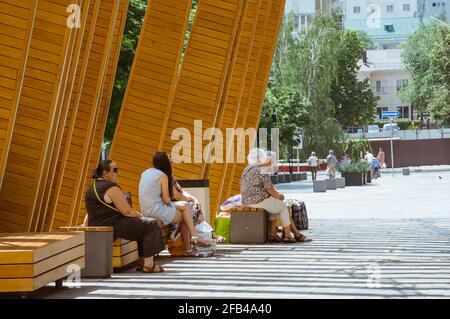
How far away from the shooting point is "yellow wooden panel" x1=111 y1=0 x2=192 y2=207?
13992 mm

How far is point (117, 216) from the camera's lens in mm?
10328

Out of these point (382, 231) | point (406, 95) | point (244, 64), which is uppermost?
point (406, 95)

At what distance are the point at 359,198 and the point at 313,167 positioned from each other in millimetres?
17750

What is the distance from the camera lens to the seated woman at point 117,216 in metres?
10.3

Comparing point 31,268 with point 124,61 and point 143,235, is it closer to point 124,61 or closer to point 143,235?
point 143,235

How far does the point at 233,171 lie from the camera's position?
2114 centimetres

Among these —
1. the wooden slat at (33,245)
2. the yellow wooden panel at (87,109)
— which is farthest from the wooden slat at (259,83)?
the wooden slat at (33,245)

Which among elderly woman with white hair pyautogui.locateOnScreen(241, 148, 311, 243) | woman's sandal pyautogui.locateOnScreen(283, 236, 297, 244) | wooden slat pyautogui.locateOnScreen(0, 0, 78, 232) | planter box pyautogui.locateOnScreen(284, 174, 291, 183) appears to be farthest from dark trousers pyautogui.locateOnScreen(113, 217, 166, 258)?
planter box pyautogui.locateOnScreen(284, 174, 291, 183)

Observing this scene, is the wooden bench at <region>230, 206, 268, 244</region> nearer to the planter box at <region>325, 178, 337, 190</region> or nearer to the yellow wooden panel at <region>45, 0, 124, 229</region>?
the yellow wooden panel at <region>45, 0, 124, 229</region>

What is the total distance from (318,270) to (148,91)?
4.50 m

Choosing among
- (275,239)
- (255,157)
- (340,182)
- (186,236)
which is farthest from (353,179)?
(186,236)

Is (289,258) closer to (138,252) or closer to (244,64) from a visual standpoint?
(138,252)

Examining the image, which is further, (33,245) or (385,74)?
(385,74)
